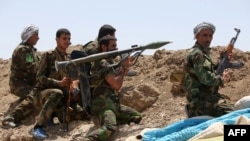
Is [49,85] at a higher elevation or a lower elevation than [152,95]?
higher

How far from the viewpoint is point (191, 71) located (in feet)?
20.0

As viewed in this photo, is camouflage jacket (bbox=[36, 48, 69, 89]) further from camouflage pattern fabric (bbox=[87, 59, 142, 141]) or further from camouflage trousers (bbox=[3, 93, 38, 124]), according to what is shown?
camouflage pattern fabric (bbox=[87, 59, 142, 141])

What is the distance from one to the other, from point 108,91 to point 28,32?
2272 millimetres

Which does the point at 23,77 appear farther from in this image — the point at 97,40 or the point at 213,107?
the point at 213,107

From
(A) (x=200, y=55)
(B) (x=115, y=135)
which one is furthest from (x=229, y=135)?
(B) (x=115, y=135)

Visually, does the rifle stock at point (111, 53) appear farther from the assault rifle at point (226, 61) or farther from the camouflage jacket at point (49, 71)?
the camouflage jacket at point (49, 71)

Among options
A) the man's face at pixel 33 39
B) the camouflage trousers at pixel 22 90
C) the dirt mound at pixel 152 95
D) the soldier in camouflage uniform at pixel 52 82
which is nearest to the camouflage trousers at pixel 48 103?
the soldier in camouflage uniform at pixel 52 82

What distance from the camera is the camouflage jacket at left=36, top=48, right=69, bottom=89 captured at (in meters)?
7.36

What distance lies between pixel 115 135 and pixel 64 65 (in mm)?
1162

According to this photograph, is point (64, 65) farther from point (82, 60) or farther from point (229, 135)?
point (229, 135)

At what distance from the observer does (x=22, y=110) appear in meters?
8.00

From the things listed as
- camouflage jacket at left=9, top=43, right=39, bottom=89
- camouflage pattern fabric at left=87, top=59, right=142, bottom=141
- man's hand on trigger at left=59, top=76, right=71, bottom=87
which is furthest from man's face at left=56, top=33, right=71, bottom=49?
camouflage pattern fabric at left=87, top=59, right=142, bottom=141

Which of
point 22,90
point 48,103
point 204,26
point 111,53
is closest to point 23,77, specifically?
point 22,90

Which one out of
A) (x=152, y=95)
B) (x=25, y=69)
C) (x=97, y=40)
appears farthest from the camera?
(x=25, y=69)
